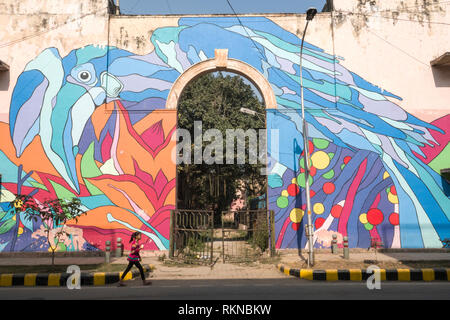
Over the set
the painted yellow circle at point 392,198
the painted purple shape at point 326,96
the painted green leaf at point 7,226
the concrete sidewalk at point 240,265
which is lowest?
the concrete sidewalk at point 240,265

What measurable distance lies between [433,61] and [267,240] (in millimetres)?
9298

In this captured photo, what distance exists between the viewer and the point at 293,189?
1198 centimetres

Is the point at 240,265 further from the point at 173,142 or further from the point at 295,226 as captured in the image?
the point at 173,142

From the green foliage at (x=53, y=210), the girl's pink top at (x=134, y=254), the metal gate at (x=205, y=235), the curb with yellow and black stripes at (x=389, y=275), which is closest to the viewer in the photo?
the girl's pink top at (x=134, y=254)

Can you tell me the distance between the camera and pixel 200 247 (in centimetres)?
1091

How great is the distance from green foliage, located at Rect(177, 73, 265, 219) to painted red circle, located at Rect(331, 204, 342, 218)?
9.30 metres

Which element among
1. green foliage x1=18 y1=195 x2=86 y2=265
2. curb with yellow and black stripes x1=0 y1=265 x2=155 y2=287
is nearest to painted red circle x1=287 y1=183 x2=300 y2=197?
curb with yellow and black stripes x1=0 y1=265 x2=155 y2=287

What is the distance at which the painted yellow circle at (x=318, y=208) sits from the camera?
11883 millimetres

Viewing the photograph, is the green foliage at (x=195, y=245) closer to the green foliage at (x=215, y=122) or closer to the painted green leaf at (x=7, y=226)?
the painted green leaf at (x=7, y=226)

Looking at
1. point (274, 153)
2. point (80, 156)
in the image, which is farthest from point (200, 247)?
point (80, 156)

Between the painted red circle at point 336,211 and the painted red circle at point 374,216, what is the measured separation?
103 cm

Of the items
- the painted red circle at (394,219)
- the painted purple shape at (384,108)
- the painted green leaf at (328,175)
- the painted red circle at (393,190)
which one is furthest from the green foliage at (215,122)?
the painted red circle at (394,219)

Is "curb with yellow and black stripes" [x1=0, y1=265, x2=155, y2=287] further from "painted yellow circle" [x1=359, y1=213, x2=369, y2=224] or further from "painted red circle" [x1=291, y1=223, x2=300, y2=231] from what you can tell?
"painted yellow circle" [x1=359, y1=213, x2=369, y2=224]
